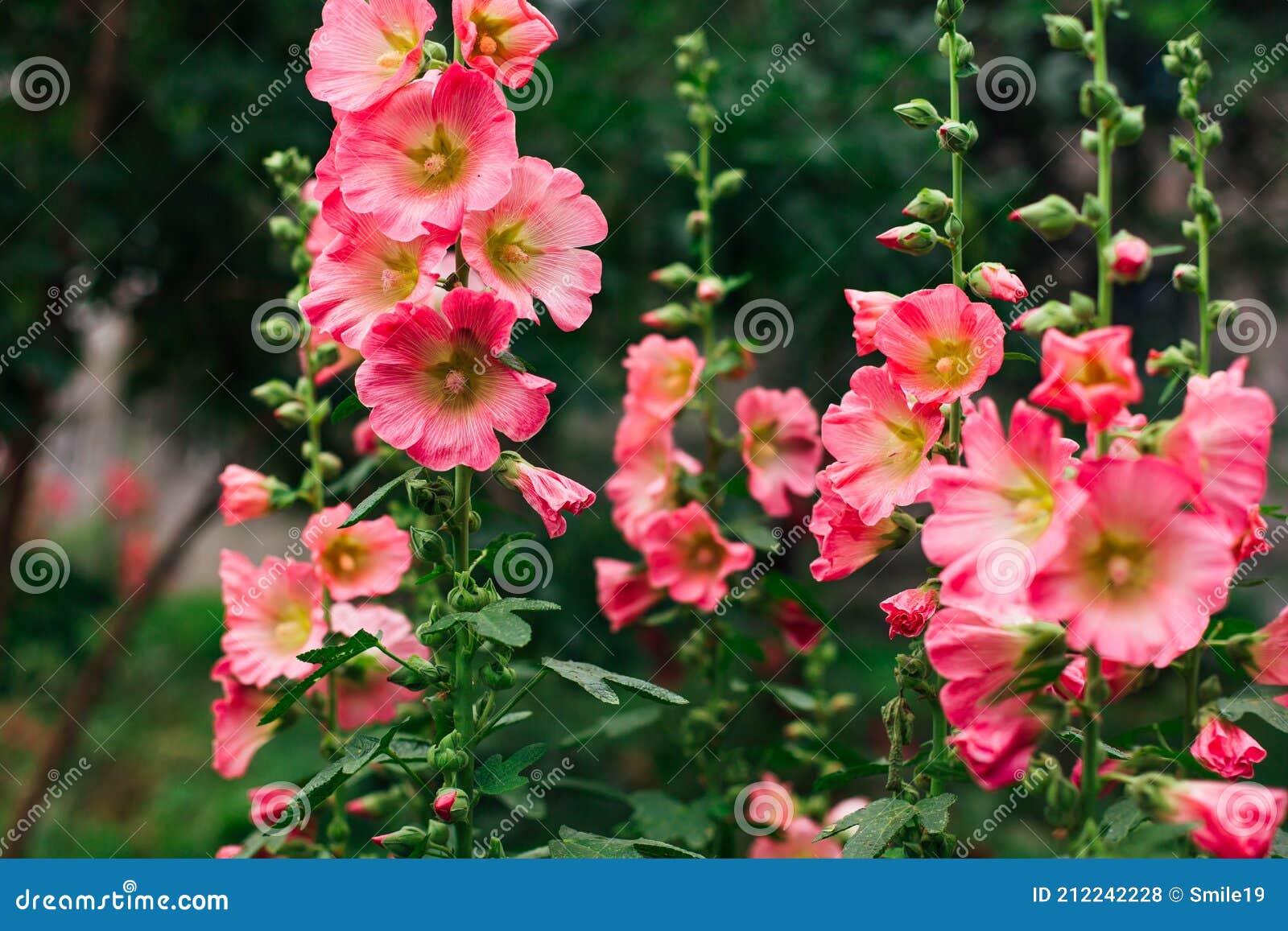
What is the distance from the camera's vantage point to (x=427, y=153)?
101cm

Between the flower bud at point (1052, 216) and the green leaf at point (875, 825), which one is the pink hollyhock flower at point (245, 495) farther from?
the flower bud at point (1052, 216)

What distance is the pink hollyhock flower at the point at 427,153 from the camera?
98cm

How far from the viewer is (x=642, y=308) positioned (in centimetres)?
265

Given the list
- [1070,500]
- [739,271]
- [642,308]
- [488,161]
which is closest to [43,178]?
[642,308]

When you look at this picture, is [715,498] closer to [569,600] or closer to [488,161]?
[488,161]

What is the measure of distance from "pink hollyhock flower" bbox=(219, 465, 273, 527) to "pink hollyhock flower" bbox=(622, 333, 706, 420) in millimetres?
462

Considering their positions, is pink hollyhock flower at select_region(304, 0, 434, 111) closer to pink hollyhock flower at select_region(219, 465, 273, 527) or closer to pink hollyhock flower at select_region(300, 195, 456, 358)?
pink hollyhock flower at select_region(300, 195, 456, 358)

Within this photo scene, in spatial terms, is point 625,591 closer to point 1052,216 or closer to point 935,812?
point 935,812

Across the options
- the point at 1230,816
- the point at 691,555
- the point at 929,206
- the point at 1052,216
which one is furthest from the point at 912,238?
the point at 691,555

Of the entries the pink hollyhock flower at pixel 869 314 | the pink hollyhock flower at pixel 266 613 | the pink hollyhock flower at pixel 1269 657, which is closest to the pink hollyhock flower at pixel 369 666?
the pink hollyhock flower at pixel 266 613

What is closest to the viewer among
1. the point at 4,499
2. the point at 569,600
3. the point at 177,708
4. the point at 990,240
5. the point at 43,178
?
the point at 990,240

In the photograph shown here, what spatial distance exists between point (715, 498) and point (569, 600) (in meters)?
0.98

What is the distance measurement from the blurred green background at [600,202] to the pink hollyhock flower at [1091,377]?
147 cm

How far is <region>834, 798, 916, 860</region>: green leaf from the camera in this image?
857 mm
